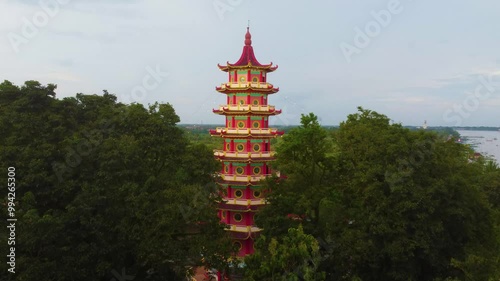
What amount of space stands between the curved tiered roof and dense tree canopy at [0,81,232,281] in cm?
834

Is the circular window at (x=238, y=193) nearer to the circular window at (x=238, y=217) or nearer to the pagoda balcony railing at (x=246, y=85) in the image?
the circular window at (x=238, y=217)

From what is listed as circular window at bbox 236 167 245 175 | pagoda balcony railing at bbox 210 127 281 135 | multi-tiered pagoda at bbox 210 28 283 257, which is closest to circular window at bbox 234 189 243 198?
multi-tiered pagoda at bbox 210 28 283 257

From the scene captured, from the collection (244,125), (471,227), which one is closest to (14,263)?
(244,125)

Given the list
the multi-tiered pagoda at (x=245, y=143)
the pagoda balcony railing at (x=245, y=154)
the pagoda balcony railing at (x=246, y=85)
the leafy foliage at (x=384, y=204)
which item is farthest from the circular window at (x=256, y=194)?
the pagoda balcony railing at (x=246, y=85)

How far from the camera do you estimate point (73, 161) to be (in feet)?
56.4

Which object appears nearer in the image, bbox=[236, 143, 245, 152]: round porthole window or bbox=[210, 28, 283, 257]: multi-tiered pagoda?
bbox=[210, 28, 283, 257]: multi-tiered pagoda

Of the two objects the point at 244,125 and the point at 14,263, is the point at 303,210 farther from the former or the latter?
the point at 14,263

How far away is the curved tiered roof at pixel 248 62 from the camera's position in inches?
981

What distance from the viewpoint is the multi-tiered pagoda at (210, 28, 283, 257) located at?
24.4m

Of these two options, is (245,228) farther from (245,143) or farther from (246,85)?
(246,85)

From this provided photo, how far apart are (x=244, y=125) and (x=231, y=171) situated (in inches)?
112

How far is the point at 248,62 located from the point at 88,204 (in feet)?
41.4

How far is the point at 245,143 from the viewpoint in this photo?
981 inches

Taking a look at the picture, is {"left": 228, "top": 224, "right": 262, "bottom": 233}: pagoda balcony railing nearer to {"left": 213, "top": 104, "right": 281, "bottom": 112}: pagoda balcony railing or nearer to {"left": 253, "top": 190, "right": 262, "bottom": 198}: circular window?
{"left": 253, "top": 190, "right": 262, "bottom": 198}: circular window
